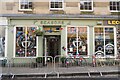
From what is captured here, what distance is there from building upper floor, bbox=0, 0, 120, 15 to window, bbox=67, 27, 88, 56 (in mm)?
1402

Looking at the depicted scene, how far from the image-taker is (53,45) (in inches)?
679

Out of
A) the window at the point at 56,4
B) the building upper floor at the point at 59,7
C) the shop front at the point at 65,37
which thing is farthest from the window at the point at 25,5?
the window at the point at 56,4

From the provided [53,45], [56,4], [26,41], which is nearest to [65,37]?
[53,45]

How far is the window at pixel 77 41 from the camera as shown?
1616 cm

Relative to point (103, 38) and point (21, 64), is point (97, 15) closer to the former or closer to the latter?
point (103, 38)

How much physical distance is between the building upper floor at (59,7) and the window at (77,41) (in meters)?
1.40

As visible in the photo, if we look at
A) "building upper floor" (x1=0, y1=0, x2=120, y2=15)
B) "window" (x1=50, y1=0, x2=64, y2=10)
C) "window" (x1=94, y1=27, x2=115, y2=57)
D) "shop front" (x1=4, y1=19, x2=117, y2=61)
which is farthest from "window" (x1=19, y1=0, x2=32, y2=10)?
"window" (x1=94, y1=27, x2=115, y2=57)

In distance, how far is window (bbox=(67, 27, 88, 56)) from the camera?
636 inches

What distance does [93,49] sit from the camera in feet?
52.9

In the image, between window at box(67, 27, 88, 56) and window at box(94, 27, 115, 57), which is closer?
window at box(67, 27, 88, 56)

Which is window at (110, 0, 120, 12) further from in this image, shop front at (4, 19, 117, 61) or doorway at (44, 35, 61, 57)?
doorway at (44, 35, 61, 57)

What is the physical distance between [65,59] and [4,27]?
5325 millimetres

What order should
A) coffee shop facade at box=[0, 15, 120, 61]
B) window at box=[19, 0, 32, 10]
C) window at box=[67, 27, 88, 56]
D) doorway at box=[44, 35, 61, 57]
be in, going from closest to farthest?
1. coffee shop facade at box=[0, 15, 120, 61]
2. window at box=[67, 27, 88, 56]
3. window at box=[19, 0, 32, 10]
4. doorway at box=[44, 35, 61, 57]

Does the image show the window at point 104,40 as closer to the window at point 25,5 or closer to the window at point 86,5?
the window at point 86,5
